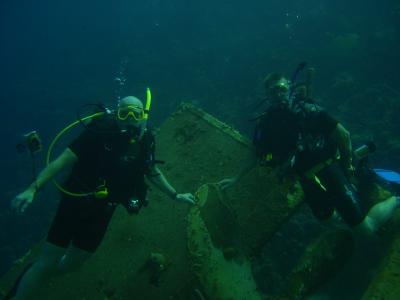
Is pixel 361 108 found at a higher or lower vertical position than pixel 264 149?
lower

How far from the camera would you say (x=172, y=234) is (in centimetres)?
398

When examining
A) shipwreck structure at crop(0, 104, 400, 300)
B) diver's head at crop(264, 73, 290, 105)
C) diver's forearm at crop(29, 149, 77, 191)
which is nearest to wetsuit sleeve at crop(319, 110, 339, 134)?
diver's head at crop(264, 73, 290, 105)

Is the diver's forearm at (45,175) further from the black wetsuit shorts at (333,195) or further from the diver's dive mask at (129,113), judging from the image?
the black wetsuit shorts at (333,195)

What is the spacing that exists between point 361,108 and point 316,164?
397 inches

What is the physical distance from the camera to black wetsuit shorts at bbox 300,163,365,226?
3824 millimetres

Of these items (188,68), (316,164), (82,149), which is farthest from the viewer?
(188,68)

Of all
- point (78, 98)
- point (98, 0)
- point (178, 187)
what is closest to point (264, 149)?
point (178, 187)

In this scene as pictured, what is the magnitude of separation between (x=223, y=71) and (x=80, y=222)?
15700mm

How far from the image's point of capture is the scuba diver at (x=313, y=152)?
3812mm

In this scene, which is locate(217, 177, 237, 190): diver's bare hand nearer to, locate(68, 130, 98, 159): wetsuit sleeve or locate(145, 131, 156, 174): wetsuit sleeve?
locate(145, 131, 156, 174): wetsuit sleeve

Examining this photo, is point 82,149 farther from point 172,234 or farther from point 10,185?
point 10,185

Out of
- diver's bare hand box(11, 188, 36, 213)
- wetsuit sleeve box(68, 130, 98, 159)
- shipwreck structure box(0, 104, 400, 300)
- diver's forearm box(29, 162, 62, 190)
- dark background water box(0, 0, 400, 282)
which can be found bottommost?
dark background water box(0, 0, 400, 282)

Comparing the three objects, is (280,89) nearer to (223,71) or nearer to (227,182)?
(227,182)

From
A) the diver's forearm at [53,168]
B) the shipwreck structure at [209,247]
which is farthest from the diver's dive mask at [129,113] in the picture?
the shipwreck structure at [209,247]
